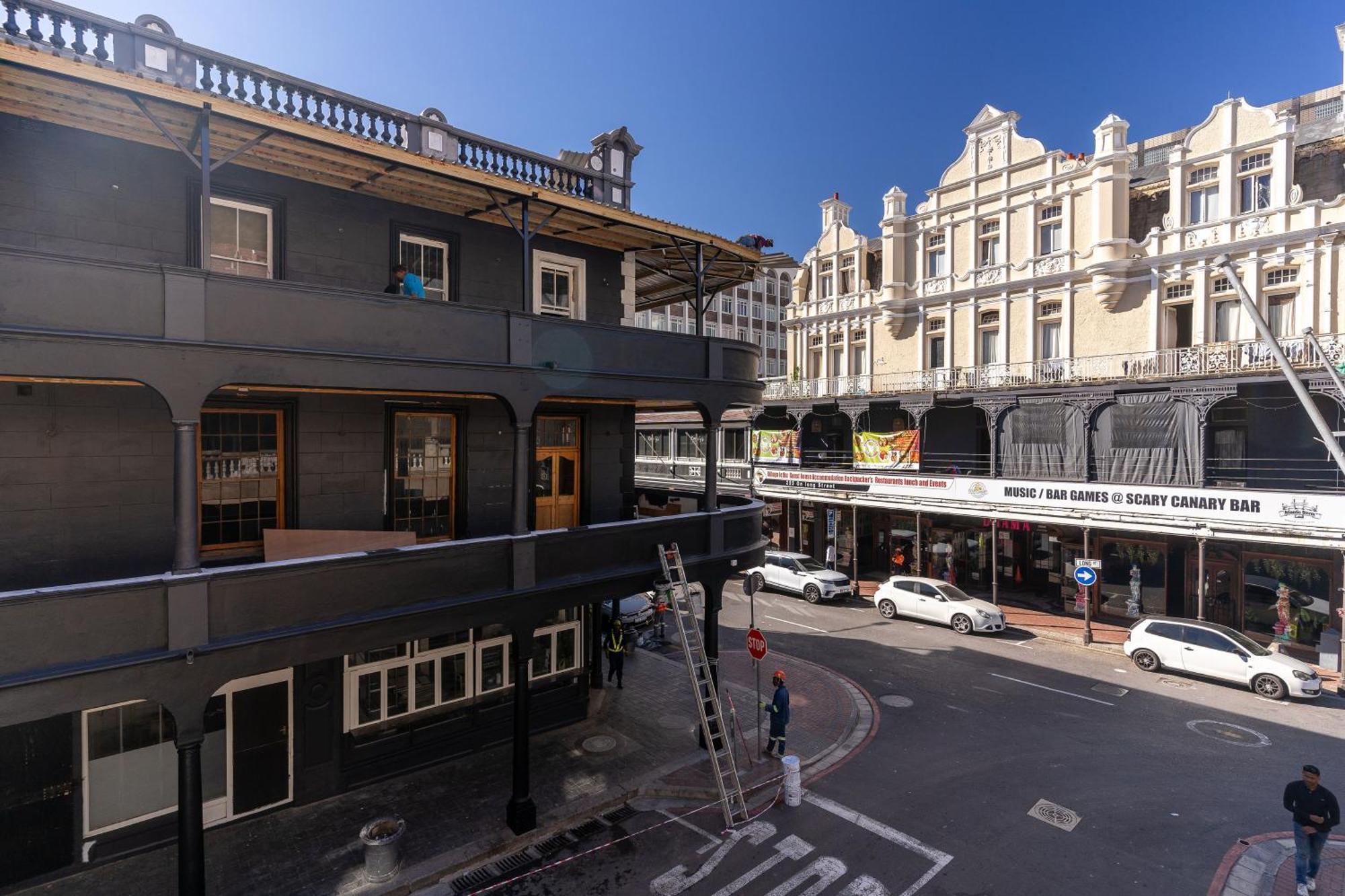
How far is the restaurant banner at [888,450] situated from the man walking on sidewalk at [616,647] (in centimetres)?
1469

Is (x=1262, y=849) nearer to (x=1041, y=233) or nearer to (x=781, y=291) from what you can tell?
(x=1041, y=233)

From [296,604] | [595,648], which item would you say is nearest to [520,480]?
[296,604]

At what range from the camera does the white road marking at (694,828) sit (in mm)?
10427

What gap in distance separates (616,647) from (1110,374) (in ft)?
62.3

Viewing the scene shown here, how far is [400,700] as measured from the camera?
12688 millimetres

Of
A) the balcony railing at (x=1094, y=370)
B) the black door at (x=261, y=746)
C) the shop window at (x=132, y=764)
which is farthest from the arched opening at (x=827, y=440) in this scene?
the shop window at (x=132, y=764)

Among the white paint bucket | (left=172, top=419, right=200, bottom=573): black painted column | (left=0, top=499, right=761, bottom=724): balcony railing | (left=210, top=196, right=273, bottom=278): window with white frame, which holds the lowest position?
the white paint bucket

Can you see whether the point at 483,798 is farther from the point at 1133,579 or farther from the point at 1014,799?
the point at 1133,579

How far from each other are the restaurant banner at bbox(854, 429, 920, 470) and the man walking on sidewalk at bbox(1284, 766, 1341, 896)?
57.9ft

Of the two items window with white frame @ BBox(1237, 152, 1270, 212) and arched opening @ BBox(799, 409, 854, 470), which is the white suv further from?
window with white frame @ BBox(1237, 152, 1270, 212)

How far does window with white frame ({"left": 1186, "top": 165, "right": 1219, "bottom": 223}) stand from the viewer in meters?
21.6

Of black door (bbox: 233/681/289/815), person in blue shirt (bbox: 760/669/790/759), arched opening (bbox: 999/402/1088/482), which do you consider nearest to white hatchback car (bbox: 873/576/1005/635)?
arched opening (bbox: 999/402/1088/482)

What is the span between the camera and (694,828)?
10.8 meters

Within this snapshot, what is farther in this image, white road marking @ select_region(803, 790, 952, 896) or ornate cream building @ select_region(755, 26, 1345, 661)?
ornate cream building @ select_region(755, 26, 1345, 661)
